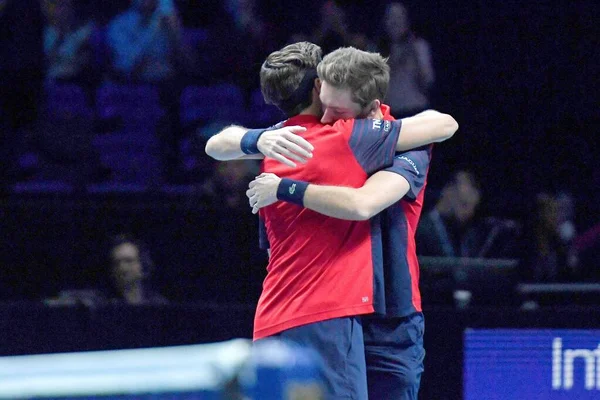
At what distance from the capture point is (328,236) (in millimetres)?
3346

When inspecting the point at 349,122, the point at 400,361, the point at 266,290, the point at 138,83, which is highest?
the point at 138,83

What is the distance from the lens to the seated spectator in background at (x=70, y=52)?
28.9 feet

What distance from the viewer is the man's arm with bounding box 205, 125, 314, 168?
326 centimetres

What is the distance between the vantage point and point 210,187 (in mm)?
7629

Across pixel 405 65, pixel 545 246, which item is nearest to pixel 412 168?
pixel 545 246

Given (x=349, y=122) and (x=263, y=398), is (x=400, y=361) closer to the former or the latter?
(x=349, y=122)

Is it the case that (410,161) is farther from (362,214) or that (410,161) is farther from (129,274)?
(129,274)

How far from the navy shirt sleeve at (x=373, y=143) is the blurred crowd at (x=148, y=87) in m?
4.32

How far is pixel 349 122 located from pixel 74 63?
592 centimetres

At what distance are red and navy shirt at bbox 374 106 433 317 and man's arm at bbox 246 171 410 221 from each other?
115 mm

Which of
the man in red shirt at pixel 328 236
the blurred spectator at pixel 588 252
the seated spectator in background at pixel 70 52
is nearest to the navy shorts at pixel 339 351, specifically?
the man in red shirt at pixel 328 236

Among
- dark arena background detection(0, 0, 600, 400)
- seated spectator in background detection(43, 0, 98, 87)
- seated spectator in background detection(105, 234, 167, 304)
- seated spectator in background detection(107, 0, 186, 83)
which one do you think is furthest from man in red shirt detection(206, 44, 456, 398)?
seated spectator in background detection(43, 0, 98, 87)

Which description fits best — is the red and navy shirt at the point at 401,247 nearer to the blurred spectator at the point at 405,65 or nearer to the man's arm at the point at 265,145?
the man's arm at the point at 265,145

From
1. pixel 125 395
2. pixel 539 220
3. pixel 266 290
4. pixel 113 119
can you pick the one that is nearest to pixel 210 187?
pixel 113 119
